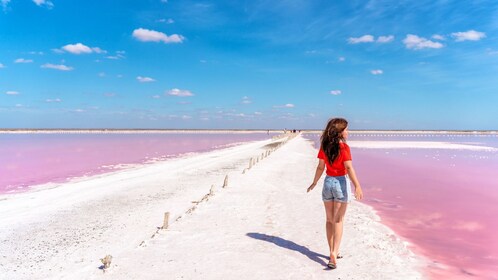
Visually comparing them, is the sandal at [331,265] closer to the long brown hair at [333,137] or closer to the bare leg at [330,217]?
the bare leg at [330,217]

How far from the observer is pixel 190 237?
27.1 ft

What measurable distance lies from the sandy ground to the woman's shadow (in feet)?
0.07

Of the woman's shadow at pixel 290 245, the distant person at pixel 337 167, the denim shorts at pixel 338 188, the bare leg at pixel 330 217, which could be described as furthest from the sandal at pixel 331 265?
the denim shorts at pixel 338 188

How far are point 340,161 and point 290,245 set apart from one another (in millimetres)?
2845

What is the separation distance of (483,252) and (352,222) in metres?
3.14

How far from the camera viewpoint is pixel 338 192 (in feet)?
19.5

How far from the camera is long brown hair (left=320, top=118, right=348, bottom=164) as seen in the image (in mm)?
5832

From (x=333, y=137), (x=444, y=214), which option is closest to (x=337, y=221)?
(x=333, y=137)

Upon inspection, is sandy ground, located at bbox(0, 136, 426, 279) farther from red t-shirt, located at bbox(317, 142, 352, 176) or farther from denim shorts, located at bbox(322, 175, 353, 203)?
red t-shirt, located at bbox(317, 142, 352, 176)

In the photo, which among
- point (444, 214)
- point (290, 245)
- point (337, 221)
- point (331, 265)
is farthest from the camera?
point (444, 214)

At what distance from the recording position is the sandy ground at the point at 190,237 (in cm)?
654

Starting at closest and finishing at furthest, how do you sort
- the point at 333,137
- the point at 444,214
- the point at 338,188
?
the point at 333,137, the point at 338,188, the point at 444,214

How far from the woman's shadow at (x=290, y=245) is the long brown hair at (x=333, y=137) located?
7.42ft

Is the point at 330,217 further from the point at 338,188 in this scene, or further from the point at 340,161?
the point at 340,161
